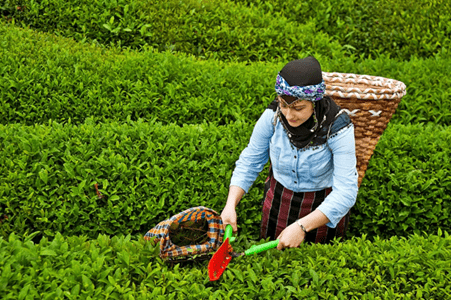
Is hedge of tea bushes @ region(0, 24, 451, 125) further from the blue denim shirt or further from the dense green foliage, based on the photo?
the blue denim shirt

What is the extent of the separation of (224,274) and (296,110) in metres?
1.13

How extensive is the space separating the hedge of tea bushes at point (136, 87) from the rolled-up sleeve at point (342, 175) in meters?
2.46

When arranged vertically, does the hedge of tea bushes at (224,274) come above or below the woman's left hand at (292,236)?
below

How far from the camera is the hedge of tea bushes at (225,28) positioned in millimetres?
7305

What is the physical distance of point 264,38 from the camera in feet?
24.3

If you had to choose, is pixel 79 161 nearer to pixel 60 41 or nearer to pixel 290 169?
pixel 290 169

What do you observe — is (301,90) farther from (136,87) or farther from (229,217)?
(136,87)

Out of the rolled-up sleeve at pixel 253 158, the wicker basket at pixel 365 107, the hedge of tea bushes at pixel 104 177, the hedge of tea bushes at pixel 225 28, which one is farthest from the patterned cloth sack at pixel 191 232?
the hedge of tea bushes at pixel 225 28

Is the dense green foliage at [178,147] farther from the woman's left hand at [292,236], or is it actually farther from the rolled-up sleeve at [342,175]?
the rolled-up sleeve at [342,175]

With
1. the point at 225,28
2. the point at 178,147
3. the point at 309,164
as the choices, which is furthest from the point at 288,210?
the point at 225,28

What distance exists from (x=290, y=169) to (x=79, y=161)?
6.76ft

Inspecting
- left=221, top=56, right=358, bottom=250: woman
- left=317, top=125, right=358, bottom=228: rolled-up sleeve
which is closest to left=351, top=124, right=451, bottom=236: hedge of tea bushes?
left=221, top=56, right=358, bottom=250: woman

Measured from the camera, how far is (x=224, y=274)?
2.96 m

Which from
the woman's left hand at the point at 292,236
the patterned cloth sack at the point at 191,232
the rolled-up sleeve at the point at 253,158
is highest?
the rolled-up sleeve at the point at 253,158
